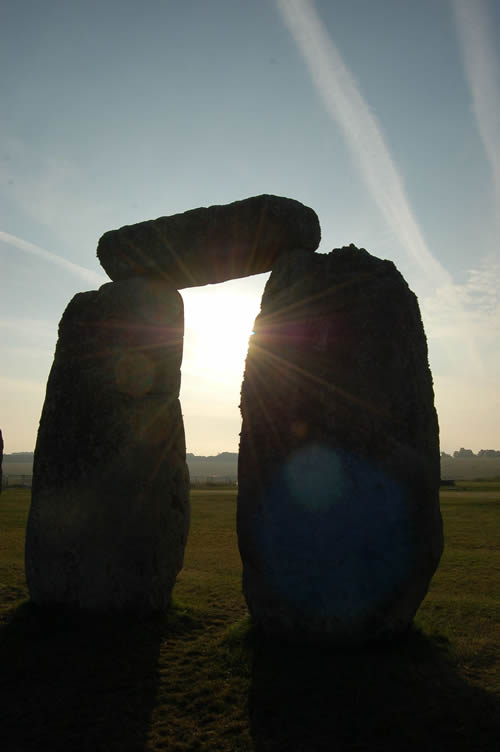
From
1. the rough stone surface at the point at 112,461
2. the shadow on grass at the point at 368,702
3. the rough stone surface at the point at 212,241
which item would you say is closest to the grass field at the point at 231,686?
the shadow on grass at the point at 368,702

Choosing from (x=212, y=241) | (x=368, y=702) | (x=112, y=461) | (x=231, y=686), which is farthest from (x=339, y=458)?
(x=212, y=241)

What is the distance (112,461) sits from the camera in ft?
24.1

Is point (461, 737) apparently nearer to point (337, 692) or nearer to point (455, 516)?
point (337, 692)

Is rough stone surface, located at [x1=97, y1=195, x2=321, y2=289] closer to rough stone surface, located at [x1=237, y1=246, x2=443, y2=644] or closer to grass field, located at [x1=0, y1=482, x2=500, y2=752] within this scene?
rough stone surface, located at [x1=237, y1=246, x2=443, y2=644]

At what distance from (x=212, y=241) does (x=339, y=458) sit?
3257 millimetres

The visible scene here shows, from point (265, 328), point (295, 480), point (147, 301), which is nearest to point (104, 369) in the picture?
point (147, 301)

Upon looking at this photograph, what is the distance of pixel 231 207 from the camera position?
286 inches

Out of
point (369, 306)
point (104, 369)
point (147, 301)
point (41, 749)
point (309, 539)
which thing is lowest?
point (41, 749)

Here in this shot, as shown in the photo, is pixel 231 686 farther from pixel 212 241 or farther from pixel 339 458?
pixel 212 241

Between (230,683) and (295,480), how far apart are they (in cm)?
202

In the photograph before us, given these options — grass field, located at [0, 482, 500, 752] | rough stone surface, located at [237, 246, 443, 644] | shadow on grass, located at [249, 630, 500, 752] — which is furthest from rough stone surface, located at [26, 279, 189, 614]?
shadow on grass, located at [249, 630, 500, 752]

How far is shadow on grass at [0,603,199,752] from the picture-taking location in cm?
448

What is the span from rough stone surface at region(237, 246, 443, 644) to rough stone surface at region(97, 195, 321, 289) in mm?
595

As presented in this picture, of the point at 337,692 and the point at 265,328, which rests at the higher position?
the point at 265,328
